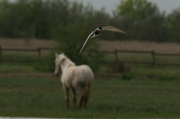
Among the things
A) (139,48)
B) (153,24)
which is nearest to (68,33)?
(139,48)

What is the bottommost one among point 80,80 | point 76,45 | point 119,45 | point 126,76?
point 126,76

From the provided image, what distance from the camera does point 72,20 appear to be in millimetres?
45312

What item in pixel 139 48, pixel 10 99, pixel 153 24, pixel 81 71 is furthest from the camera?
pixel 153 24

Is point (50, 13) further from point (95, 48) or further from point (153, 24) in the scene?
point (95, 48)

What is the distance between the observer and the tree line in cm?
4228

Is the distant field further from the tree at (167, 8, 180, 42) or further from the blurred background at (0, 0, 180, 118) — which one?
the tree at (167, 8, 180, 42)

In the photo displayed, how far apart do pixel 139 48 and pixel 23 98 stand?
25.3 metres

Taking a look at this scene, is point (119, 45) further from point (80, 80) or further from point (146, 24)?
point (80, 80)

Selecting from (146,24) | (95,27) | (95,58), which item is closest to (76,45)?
(95,58)

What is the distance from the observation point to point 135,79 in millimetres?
24141

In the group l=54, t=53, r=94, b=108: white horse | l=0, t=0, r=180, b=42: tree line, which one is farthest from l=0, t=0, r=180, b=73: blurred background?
l=54, t=53, r=94, b=108: white horse

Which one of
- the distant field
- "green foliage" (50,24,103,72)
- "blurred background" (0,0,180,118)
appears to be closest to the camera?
"blurred background" (0,0,180,118)

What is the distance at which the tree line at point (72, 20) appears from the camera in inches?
A: 1665

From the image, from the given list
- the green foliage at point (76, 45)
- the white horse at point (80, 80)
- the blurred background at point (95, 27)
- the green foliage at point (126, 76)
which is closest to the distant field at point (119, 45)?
the blurred background at point (95, 27)
